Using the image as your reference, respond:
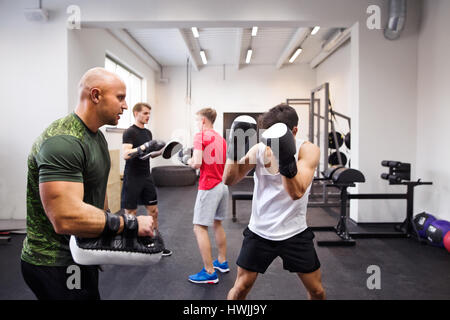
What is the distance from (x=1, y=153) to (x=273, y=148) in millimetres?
4068

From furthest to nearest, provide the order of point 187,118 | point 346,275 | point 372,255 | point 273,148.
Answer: point 187,118 < point 372,255 < point 346,275 < point 273,148

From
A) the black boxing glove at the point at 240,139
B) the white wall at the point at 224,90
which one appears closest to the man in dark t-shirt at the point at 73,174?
the black boxing glove at the point at 240,139

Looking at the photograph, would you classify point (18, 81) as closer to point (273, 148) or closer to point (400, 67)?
point (273, 148)

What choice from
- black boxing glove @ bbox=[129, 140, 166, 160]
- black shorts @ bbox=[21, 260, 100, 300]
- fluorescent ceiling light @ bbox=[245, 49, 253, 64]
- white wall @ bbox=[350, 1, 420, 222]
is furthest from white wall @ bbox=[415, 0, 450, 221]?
fluorescent ceiling light @ bbox=[245, 49, 253, 64]

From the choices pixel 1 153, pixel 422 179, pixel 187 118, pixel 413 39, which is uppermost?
pixel 413 39

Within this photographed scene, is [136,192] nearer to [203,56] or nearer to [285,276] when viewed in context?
[285,276]

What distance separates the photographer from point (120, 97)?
111 cm

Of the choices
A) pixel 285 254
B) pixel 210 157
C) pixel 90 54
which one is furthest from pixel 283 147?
pixel 90 54

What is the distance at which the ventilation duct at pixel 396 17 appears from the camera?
370cm

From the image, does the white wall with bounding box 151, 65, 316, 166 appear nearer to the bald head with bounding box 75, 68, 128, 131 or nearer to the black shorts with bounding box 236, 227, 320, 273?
the black shorts with bounding box 236, 227, 320, 273

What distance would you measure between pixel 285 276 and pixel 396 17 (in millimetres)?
3397

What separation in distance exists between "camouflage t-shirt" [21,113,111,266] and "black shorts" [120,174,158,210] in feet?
5.62

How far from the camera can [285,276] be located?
8.44 feet
